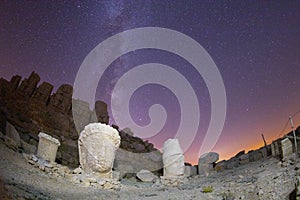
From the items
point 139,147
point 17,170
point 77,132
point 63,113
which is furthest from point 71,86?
point 17,170

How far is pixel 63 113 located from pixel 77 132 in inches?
136

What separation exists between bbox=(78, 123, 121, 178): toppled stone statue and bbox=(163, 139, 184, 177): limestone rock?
4.16 m

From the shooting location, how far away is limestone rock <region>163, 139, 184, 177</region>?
1571 centimetres

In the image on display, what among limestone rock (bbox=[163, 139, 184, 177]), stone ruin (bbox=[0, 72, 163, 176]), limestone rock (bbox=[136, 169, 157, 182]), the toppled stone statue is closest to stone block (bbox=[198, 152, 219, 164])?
limestone rock (bbox=[163, 139, 184, 177])

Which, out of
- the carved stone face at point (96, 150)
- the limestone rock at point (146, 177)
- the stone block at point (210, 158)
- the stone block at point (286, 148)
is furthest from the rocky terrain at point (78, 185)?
the stone block at point (210, 158)

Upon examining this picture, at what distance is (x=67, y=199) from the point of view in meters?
7.52

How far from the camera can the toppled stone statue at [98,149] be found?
41.8ft

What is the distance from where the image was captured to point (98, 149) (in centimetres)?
1300

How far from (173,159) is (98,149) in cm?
533

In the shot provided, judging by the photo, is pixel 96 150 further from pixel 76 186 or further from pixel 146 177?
pixel 146 177

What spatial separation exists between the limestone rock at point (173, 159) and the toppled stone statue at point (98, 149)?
4.16 m

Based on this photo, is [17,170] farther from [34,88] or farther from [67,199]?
[34,88]

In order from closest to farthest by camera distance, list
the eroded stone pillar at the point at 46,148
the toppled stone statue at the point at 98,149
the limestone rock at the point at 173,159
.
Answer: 1. the toppled stone statue at the point at 98,149
2. the eroded stone pillar at the point at 46,148
3. the limestone rock at the point at 173,159

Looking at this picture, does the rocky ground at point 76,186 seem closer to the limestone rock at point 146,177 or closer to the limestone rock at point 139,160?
the limestone rock at point 146,177
